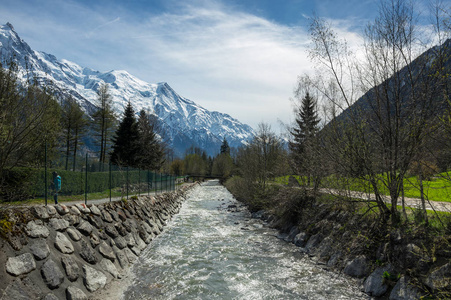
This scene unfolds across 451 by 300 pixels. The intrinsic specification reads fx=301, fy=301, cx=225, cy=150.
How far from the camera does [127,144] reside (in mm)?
34531

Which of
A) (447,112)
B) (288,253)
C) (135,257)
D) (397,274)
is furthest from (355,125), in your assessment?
(135,257)

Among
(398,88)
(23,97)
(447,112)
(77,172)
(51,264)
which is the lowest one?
(51,264)

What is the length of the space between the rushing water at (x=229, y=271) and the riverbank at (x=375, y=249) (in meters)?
0.54

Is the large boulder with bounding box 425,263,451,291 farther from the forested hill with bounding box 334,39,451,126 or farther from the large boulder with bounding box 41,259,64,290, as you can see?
the large boulder with bounding box 41,259,64,290

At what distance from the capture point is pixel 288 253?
1222 cm

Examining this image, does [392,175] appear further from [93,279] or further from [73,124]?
[73,124]

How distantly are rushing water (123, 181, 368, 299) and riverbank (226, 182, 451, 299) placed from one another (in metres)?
0.54

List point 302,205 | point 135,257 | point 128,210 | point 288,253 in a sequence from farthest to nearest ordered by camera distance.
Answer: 1. point 302,205
2. point 128,210
3. point 288,253
4. point 135,257

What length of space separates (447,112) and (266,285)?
20.6 ft

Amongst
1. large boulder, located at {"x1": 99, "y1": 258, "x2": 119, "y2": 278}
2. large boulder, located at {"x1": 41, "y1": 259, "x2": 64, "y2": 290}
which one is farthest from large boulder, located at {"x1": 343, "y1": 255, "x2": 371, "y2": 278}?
large boulder, located at {"x1": 41, "y1": 259, "x2": 64, "y2": 290}

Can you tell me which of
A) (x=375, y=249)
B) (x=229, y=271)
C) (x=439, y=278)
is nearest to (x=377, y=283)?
(x=375, y=249)

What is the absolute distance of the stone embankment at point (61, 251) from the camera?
19.2 ft

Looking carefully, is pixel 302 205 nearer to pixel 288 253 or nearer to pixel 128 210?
pixel 288 253

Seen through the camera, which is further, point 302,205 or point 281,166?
point 281,166
